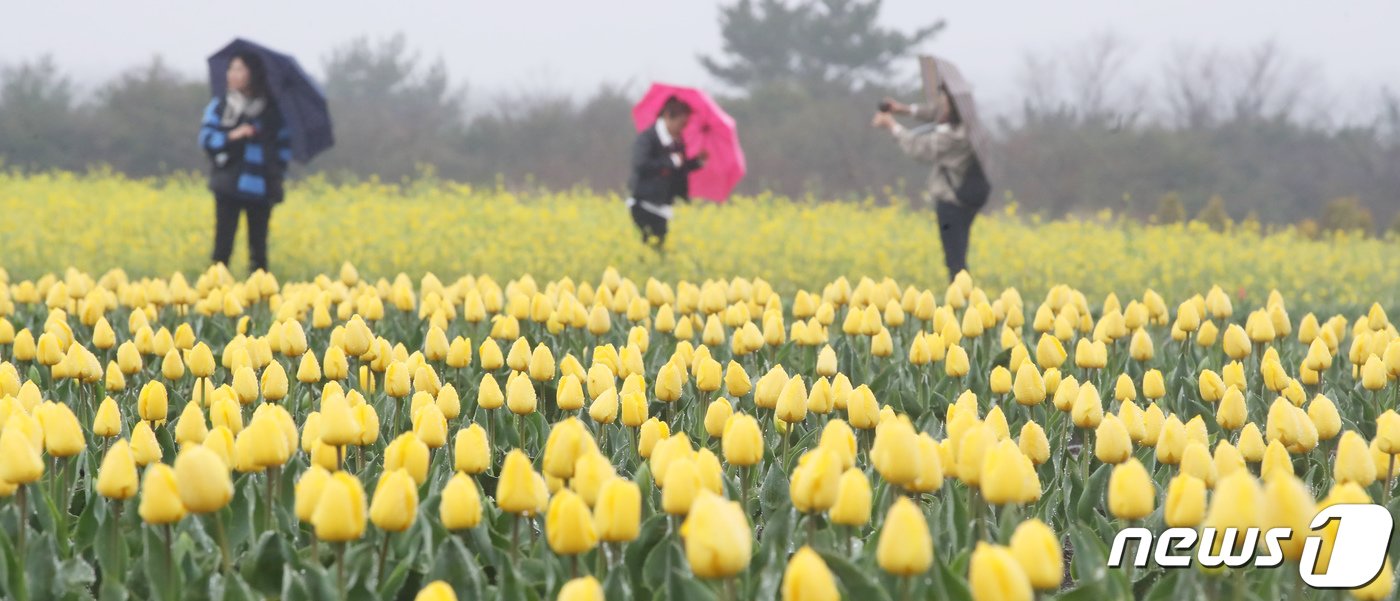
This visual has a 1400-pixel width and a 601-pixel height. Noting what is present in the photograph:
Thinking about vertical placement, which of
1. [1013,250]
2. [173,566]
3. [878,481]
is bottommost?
[1013,250]

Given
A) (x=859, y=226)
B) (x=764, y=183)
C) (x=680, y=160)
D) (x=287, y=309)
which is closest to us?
(x=287, y=309)

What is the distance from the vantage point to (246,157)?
8766mm

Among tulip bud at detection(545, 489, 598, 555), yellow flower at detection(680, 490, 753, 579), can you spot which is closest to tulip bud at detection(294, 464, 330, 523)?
tulip bud at detection(545, 489, 598, 555)

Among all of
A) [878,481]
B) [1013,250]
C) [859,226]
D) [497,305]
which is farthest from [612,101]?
[878,481]

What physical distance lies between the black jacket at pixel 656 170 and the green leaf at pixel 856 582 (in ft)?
27.2

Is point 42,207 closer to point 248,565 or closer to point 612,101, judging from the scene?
point 248,565

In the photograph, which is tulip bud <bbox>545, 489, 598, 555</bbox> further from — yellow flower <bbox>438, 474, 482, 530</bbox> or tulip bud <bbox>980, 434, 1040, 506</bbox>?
tulip bud <bbox>980, 434, 1040, 506</bbox>

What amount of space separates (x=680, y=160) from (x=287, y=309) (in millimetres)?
5950

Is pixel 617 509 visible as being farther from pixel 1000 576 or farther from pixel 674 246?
pixel 674 246

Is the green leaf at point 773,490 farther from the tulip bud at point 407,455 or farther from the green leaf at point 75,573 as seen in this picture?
the green leaf at point 75,573

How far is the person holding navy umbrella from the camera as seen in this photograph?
8.79m

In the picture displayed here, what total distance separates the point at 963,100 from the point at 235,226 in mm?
5075

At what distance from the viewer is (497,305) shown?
5191mm

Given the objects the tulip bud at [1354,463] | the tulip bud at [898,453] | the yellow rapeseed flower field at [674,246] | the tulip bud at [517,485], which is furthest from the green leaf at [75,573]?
the yellow rapeseed flower field at [674,246]
